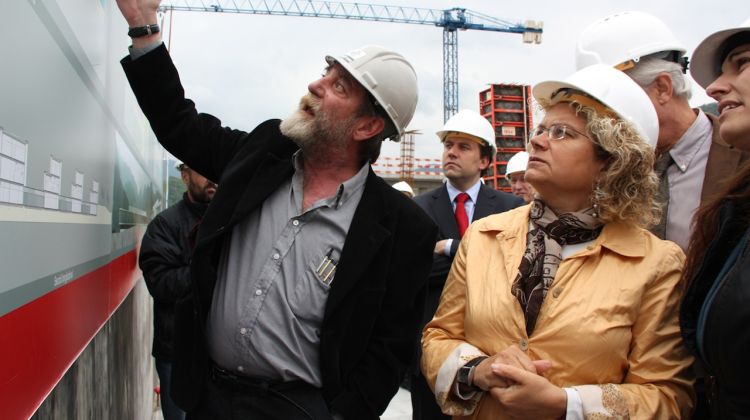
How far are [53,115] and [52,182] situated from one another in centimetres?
17

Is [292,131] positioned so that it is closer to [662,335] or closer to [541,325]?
[541,325]

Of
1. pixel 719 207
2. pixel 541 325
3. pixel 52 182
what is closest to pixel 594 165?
pixel 719 207

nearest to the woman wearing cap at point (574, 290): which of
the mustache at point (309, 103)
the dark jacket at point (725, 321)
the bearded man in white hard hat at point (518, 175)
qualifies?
the dark jacket at point (725, 321)

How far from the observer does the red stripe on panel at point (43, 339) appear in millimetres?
1115

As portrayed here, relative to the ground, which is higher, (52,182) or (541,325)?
(52,182)

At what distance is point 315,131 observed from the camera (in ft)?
6.95

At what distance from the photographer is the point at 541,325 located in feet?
6.03

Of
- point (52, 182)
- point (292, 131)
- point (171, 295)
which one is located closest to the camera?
point (52, 182)

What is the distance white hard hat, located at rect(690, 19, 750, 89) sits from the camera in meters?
1.85

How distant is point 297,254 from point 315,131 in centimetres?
47

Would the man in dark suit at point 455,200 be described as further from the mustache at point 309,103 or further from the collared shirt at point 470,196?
the mustache at point 309,103

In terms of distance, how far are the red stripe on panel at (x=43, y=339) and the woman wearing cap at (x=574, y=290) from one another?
113 cm

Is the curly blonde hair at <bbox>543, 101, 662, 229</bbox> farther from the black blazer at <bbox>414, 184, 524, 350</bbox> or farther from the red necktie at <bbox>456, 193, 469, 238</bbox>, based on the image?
the red necktie at <bbox>456, 193, 469, 238</bbox>

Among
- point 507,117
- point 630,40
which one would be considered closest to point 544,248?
point 630,40
